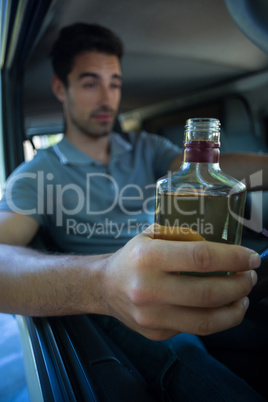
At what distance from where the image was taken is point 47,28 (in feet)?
5.08

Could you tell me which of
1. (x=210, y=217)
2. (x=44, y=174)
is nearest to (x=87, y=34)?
(x=44, y=174)

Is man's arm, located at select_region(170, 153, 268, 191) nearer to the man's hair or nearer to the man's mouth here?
the man's mouth

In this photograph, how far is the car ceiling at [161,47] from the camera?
151 cm

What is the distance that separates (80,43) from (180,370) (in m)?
1.39

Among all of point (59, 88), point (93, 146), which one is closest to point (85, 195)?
point (93, 146)

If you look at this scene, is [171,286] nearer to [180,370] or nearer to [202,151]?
[202,151]

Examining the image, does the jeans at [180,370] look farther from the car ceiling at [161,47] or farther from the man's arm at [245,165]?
the car ceiling at [161,47]

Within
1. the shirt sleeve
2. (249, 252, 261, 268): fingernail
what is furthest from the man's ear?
(249, 252, 261, 268): fingernail

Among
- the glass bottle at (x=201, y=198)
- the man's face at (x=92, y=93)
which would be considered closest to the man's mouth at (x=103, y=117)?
the man's face at (x=92, y=93)

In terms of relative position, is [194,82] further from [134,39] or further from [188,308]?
[188,308]

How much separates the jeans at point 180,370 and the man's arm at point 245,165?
559 mm

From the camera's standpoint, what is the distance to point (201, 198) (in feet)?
1.53

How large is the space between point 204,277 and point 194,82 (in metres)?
2.59

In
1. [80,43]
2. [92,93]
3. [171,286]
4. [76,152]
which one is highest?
[80,43]
